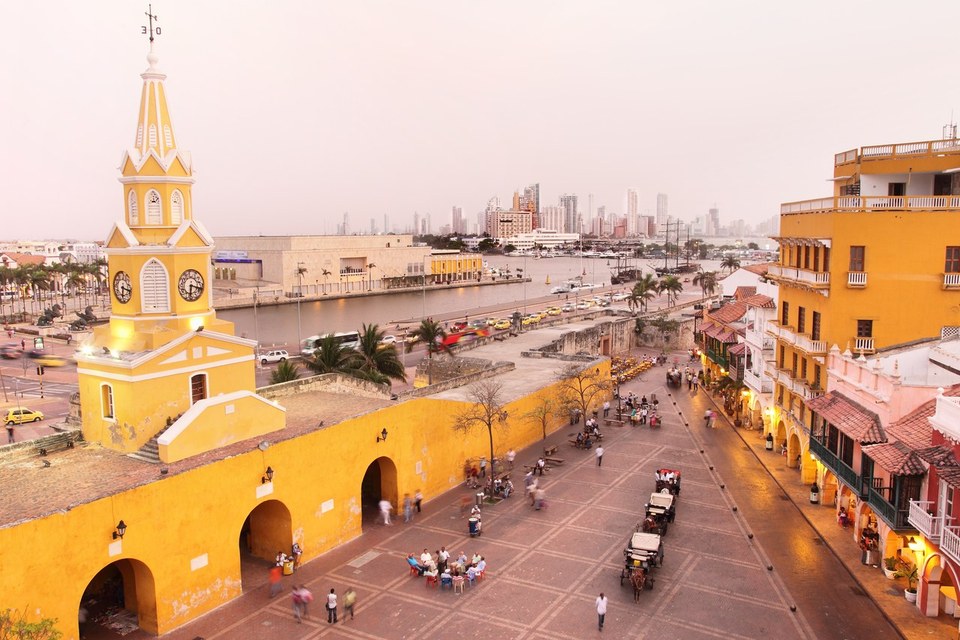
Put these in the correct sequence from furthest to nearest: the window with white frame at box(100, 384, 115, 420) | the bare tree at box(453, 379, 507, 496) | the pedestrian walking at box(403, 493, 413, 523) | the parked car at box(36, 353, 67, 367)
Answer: the parked car at box(36, 353, 67, 367) < the bare tree at box(453, 379, 507, 496) < the pedestrian walking at box(403, 493, 413, 523) < the window with white frame at box(100, 384, 115, 420)

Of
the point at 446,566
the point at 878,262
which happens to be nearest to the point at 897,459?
the point at 878,262

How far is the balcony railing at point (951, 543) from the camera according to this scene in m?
15.1

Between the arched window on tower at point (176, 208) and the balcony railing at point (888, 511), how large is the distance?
20523 mm

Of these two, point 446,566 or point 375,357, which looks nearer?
point 446,566

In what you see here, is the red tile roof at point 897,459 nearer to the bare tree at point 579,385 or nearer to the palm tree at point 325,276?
the bare tree at point 579,385

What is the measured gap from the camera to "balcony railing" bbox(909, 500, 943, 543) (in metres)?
16.2

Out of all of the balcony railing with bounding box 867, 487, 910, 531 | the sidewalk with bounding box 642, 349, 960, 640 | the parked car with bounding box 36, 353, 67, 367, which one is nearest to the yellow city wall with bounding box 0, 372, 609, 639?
the sidewalk with bounding box 642, 349, 960, 640

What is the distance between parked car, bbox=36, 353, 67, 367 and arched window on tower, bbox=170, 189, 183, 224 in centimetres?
3813

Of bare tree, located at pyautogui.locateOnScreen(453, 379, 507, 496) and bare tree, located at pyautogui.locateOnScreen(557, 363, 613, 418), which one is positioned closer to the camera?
bare tree, located at pyautogui.locateOnScreen(453, 379, 507, 496)

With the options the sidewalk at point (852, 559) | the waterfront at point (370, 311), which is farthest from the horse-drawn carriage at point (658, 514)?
the waterfront at point (370, 311)

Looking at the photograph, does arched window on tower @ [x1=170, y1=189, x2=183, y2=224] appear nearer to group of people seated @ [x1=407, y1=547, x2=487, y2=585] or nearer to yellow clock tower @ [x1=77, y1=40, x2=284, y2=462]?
yellow clock tower @ [x1=77, y1=40, x2=284, y2=462]

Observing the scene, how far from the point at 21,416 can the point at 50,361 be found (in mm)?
18718

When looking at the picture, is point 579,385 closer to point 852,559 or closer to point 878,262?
point 878,262

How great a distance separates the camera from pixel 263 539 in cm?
2075
